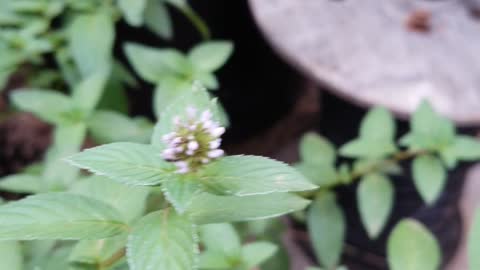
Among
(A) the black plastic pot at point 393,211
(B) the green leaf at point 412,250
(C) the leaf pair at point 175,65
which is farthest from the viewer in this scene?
(A) the black plastic pot at point 393,211

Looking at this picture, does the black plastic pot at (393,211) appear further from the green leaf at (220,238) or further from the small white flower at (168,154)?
the small white flower at (168,154)

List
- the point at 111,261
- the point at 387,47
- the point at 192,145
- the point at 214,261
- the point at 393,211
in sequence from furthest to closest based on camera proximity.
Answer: the point at 393,211 < the point at 387,47 < the point at 214,261 < the point at 111,261 < the point at 192,145

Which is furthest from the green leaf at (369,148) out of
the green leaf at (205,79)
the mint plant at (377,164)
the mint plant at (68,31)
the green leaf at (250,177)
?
the green leaf at (250,177)

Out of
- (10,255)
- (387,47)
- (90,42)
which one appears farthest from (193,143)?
(387,47)

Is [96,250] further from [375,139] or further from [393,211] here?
[393,211]

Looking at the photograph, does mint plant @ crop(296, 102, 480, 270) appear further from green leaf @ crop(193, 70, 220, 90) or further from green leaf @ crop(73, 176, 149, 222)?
green leaf @ crop(73, 176, 149, 222)

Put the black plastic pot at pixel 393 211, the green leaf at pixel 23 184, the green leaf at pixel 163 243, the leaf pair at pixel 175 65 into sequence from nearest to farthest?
the green leaf at pixel 163 243
the green leaf at pixel 23 184
the leaf pair at pixel 175 65
the black plastic pot at pixel 393 211
